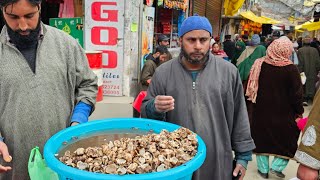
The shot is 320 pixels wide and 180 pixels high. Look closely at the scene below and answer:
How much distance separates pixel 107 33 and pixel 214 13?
10.6 m

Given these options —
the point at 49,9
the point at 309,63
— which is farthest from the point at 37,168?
the point at 309,63

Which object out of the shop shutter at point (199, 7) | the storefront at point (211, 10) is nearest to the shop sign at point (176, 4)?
the storefront at point (211, 10)

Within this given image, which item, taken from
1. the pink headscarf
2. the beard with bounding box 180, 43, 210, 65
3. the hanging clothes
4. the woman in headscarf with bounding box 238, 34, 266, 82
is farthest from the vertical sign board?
the beard with bounding box 180, 43, 210, 65

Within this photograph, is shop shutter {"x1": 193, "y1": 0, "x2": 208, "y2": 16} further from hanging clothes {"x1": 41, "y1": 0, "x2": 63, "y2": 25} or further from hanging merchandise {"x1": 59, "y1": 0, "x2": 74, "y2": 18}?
hanging merchandise {"x1": 59, "y1": 0, "x2": 74, "y2": 18}

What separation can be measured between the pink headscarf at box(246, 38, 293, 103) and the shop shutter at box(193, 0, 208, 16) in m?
7.04

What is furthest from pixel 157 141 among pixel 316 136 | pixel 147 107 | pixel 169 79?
pixel 316 136

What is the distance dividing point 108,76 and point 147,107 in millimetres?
3116

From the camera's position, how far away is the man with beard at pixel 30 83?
1.74 meters

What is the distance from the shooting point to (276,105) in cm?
438

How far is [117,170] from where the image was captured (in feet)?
4.17

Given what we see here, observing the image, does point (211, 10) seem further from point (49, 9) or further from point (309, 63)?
point (49, 9)

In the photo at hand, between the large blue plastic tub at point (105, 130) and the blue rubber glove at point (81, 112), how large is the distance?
0.14 meters

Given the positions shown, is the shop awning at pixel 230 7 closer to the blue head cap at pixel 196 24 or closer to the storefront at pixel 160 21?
the storefront at pixel 160 21

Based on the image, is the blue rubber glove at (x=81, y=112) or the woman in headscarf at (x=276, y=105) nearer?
the blue rubber glove at (x=81, y=112)
